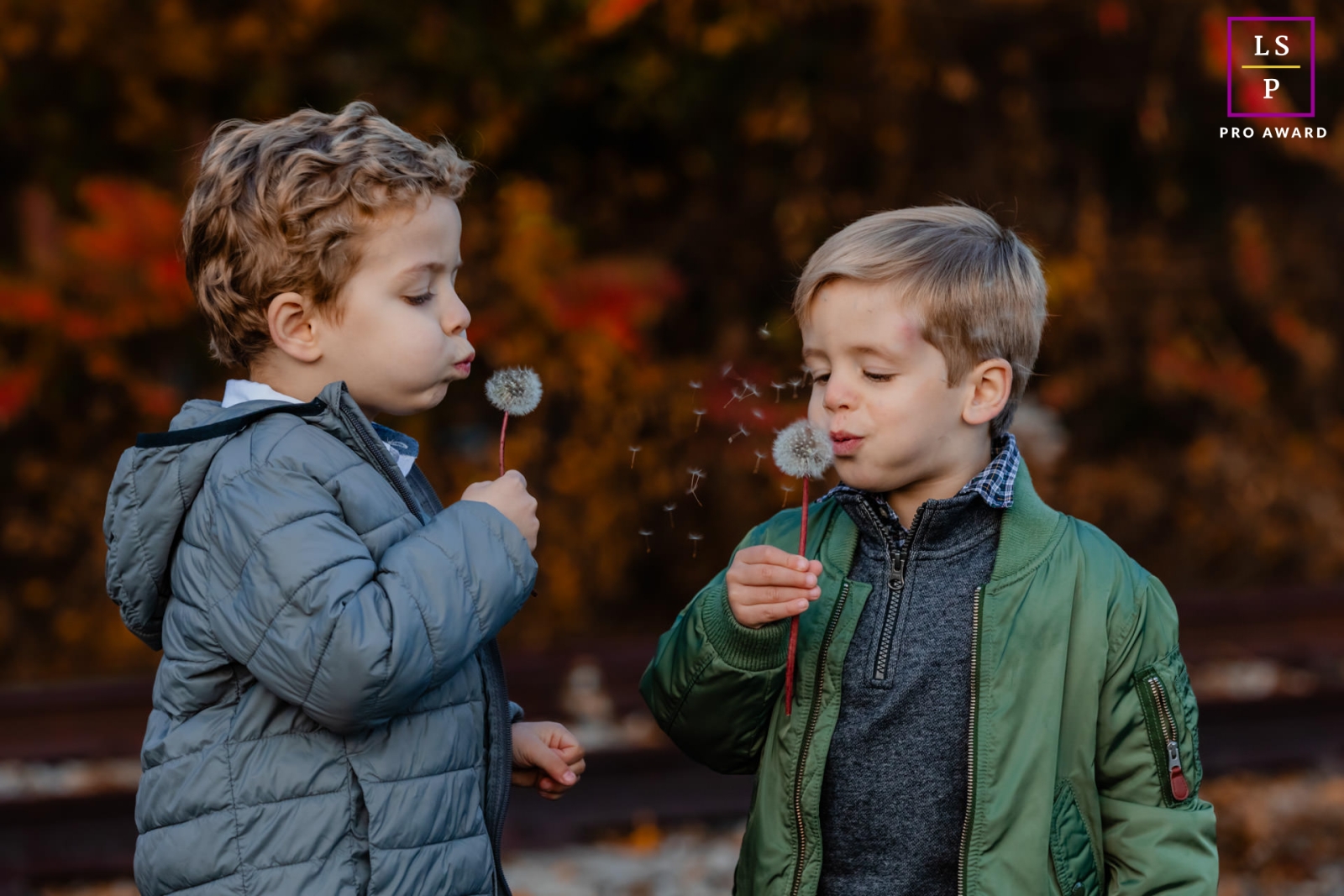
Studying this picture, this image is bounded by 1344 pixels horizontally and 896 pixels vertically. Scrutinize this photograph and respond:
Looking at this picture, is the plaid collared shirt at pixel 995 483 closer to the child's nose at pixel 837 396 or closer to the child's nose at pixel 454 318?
the child's nose at pixel 837 396

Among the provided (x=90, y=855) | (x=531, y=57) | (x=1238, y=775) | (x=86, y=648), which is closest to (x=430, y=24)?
(x=531, y=57)

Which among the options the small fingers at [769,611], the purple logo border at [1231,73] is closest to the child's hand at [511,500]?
the small fingers at [769,611]

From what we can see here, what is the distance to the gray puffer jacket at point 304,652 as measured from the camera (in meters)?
1.84

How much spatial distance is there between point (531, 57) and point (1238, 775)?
611 centimetres

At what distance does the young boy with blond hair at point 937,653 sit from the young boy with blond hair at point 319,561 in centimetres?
45

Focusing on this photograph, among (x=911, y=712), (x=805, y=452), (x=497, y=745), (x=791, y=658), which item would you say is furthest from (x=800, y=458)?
(x=497, y=745)

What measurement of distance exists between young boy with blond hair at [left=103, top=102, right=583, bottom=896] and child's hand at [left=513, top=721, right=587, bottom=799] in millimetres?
158

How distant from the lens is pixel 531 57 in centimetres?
855

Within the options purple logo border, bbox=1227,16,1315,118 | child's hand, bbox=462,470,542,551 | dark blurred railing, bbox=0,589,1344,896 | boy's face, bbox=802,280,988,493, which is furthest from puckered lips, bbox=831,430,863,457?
purple logo border, bbox=1227,16,1315,118

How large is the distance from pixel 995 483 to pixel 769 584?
456 mm

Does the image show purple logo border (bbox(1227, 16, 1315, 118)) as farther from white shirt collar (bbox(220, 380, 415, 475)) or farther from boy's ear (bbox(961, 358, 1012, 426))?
white shirt collar (bbox(220, 380, 415, 475))

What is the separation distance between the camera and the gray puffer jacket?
1840 mm

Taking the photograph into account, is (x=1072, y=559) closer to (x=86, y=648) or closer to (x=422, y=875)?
(x=422, y=875)

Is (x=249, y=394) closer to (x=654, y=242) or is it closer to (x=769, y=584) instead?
(x=769, y=584)
